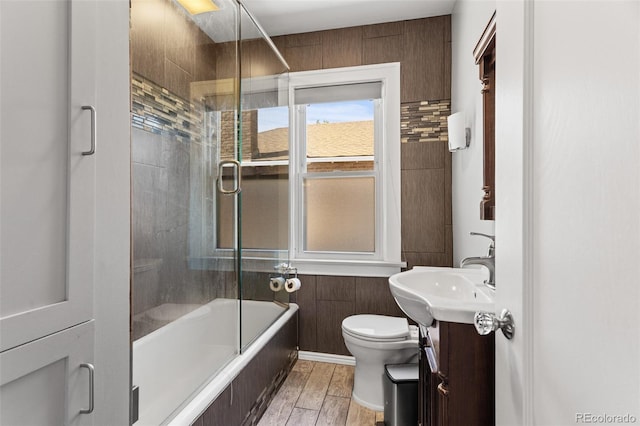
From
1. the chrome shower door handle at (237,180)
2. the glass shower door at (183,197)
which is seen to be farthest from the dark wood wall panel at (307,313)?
the chrome shower door handle at (237,180)

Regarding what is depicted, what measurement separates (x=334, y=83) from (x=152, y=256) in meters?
1.86

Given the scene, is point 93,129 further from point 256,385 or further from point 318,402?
point 318,402

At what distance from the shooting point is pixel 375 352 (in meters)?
2.04

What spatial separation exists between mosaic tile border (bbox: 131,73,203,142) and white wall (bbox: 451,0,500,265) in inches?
62.4

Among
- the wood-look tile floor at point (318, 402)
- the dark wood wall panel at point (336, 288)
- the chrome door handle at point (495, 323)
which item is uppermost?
the chrome door handle at point (495, 323)

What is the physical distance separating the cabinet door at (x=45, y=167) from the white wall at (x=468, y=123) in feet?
5.54

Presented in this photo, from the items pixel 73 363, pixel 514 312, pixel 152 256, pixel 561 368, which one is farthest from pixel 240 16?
pixel 561 368

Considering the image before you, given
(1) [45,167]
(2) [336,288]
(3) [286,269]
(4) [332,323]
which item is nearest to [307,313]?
(4) [332,323]

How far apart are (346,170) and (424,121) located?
0.69 m

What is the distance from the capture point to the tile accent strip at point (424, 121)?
250 centimetres

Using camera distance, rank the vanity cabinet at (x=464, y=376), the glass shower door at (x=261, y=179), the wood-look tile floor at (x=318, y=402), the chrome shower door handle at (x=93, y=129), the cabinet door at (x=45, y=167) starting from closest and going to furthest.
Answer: the cabinet door at (x=45, y=167)
the chrome shower door handle at (x=93, y=129)
the vanity cabinet at (x=464, y=376)
the wood-look tile floor at (x=318, y=402)
the glass shower door at (x=261, y=179)

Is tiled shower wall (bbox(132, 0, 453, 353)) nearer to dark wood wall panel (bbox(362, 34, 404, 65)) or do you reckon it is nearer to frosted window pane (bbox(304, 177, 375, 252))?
dark wood wall panel (bbox(362, 34, 404, 65))

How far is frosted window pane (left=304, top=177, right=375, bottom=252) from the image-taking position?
2.73 metres

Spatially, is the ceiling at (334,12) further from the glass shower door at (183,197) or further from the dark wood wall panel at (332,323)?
the dark wood wall panel at (332,323)
